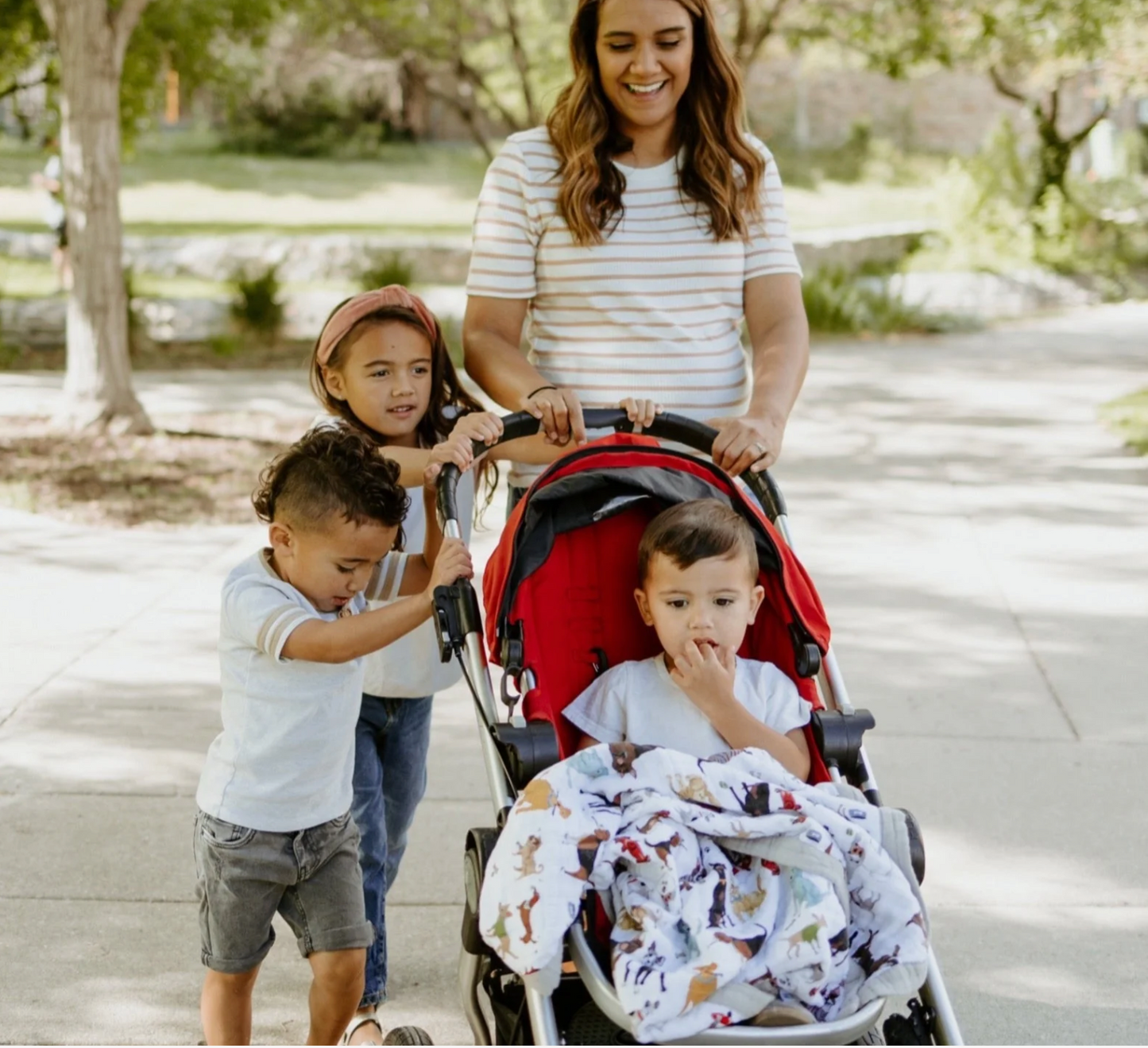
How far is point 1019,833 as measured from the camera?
4543mm

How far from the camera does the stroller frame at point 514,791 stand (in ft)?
7.85

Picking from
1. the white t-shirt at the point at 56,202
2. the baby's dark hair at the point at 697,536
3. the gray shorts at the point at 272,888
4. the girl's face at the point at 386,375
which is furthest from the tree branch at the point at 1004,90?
the gray shorts at the point at 272,888

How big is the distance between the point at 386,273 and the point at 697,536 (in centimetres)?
1210

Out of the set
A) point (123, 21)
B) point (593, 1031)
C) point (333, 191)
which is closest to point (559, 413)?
point (593, 1031)

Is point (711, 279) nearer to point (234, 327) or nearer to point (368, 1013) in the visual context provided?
point (368, 1013)

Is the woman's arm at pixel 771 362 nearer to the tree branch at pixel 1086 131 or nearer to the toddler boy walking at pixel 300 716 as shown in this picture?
the toddler boy walking at pixel 300 716

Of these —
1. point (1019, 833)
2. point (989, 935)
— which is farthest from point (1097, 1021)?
point (1019, 833)

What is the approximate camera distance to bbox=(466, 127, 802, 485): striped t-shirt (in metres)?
3.51

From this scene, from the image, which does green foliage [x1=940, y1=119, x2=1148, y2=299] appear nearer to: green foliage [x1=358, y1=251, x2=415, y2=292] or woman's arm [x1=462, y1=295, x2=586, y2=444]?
green foliage [x1=358, y1=251, x2=415, y2=292]

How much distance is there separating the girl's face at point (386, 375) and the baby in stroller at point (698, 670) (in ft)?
1.85

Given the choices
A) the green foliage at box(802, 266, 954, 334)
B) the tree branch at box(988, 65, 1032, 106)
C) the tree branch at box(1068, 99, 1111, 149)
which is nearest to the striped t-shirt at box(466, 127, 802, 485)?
Answer: the green foliage at box(802, 266, 954, 334)

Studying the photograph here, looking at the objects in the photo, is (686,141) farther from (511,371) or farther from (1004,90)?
(1004,90)

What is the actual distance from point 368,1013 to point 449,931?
57cm

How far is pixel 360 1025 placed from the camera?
3336 mm
